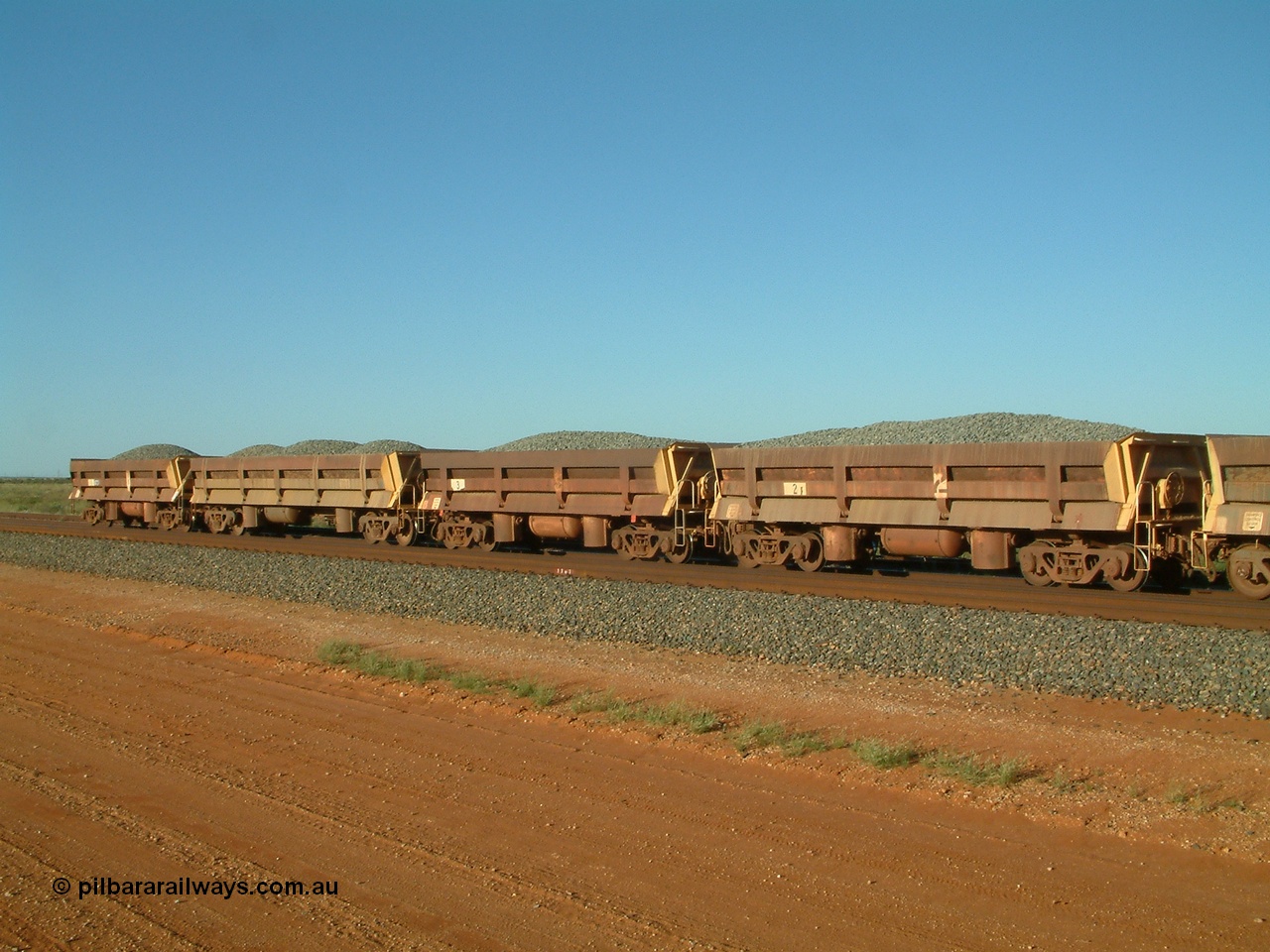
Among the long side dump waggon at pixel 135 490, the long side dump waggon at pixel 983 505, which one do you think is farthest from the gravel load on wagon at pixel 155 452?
the long side dump waggon at pixel 983 505

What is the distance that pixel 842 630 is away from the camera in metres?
13.9

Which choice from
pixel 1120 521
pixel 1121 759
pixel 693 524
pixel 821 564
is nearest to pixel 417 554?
pixel 693 524

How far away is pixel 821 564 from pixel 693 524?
3359mm

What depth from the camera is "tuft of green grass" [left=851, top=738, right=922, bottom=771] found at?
8.72 metres

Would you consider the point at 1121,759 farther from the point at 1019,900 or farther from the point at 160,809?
the point at 160,809

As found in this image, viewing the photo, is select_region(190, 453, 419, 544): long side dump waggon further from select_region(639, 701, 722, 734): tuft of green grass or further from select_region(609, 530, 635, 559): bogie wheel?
select_region(639, 701, 722, 734): tuft of green grass

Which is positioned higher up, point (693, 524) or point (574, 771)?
point (693, 524)

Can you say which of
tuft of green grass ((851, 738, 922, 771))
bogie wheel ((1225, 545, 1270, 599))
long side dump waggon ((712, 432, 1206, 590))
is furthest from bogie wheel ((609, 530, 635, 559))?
tuft of green grass ((851, 738, 922, 771))

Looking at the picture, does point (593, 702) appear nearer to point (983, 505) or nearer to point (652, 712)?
point (652, 712)

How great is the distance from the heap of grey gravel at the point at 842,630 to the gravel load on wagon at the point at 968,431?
20.4m

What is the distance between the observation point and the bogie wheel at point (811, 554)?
2039 centimetres

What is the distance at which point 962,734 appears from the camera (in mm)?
9758

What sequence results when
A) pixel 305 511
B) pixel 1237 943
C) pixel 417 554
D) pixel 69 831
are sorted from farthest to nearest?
1. pixel 305 511
2. pixel 417 554
3. pixel 69 831
4. pixel 1237 943

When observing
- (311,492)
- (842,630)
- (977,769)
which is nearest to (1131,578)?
(842,630)
